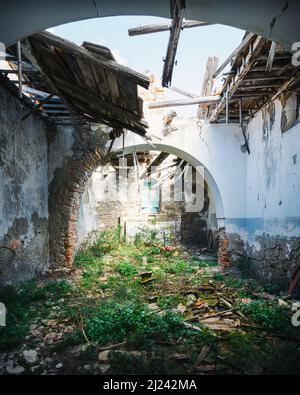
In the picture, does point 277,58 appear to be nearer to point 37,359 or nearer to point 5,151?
point 5,151

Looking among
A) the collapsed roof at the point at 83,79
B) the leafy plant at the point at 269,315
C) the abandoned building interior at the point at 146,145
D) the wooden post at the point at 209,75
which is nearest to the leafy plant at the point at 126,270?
the abandoned building interior at the point at 146,145

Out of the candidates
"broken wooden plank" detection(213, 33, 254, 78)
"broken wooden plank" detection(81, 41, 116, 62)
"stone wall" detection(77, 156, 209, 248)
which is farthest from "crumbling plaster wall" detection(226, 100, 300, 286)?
"stone wall" detection(77, 156, 209, 248)

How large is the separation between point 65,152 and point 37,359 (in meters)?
4.74

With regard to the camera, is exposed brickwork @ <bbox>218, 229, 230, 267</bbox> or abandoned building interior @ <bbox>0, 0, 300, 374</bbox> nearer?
abandoned building interior @ <bbox>0, 0, 300, 374</bbox>

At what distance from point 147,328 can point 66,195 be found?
405 cm

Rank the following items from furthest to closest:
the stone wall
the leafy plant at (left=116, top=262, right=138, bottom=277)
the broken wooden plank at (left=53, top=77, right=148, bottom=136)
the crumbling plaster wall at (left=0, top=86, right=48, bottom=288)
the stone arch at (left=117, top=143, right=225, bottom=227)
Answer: the stone wall → the stone arch at (left=117, top=143, right=225, bottom=227) → the leafy plant at (left=116, top=262, right=138, bottom=277) → the crumbling plaster wall at (left=0, top=86, right=48, bottom=288) → the broken wooden plank at (left=53, top=77, right=148, bottom=136)

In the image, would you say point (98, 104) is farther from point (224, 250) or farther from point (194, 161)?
point (224, 250)

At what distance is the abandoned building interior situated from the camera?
3244mm

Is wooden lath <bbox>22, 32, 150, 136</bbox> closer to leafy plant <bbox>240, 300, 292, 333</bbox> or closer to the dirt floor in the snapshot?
the dirt floor

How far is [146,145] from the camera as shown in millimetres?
7023

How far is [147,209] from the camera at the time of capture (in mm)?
11664

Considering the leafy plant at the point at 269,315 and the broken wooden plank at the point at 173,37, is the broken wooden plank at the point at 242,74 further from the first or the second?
the leafy plant at the point at 269,315

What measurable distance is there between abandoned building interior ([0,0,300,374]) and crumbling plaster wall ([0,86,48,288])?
0.9 inches
